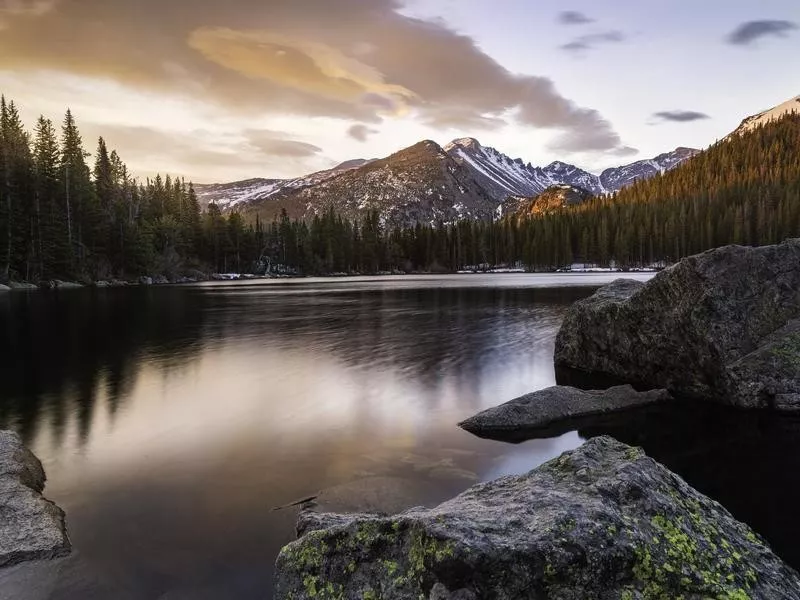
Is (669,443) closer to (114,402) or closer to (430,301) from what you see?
(114,402)

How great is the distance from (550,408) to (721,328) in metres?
5.99

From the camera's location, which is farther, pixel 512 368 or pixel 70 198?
pixel 70 198

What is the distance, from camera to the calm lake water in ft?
24.4

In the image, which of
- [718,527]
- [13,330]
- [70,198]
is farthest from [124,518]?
[70,198]

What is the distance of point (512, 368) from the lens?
864 inches

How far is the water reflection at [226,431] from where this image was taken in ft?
24.3

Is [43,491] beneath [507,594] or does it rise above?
beneath

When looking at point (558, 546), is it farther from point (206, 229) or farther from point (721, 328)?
point (206, 229)

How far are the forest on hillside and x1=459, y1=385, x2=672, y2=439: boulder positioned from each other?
90.0m

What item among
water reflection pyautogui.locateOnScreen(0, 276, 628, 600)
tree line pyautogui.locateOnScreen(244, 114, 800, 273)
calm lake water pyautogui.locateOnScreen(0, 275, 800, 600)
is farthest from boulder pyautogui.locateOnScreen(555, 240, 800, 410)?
tree line pyautogui.locateOnScreen(244, 114, 800, 273)

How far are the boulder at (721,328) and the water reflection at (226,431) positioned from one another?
4324 mm

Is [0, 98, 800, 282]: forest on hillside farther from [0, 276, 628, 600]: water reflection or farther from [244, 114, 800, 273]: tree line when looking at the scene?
[0, 276, 628, 600]: water reflection

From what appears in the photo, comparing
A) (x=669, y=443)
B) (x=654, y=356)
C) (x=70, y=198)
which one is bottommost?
(x=669, y=443)

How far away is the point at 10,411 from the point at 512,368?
18430mm
